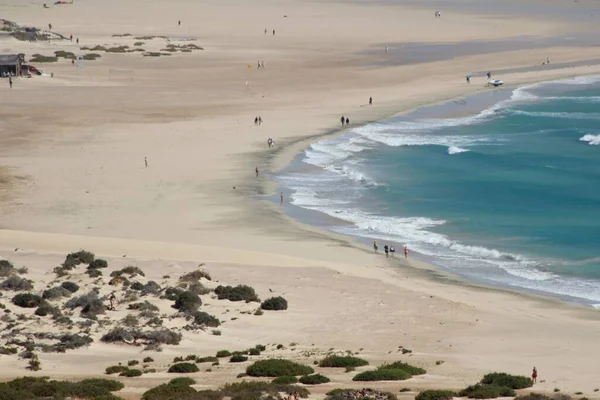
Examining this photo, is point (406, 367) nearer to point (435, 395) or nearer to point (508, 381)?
point (508, 381)

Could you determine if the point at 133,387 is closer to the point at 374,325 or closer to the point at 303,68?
the point at 374,325

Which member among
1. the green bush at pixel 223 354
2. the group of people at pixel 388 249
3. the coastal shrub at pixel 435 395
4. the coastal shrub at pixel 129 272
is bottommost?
the group of people at pixel 388 249

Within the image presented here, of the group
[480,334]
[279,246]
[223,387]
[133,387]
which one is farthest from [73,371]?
[279,246]

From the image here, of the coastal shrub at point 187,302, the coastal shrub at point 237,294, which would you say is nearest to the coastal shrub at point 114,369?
the coastal shrub at point 187,302

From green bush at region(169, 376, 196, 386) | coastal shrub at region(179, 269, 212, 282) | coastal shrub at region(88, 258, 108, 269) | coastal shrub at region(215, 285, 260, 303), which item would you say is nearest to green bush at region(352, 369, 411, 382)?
green bush at region(169, 376, 196, 386)

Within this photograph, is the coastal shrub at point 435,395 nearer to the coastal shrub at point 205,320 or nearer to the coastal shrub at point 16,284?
the coastal shrub at point 205,320

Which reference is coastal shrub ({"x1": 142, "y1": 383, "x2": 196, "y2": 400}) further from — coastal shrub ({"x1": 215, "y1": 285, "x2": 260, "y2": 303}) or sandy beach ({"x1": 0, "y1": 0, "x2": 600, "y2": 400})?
coastal shrub ({"x1": 215, "y1": 285, "x2": 260, "y2": 303})
